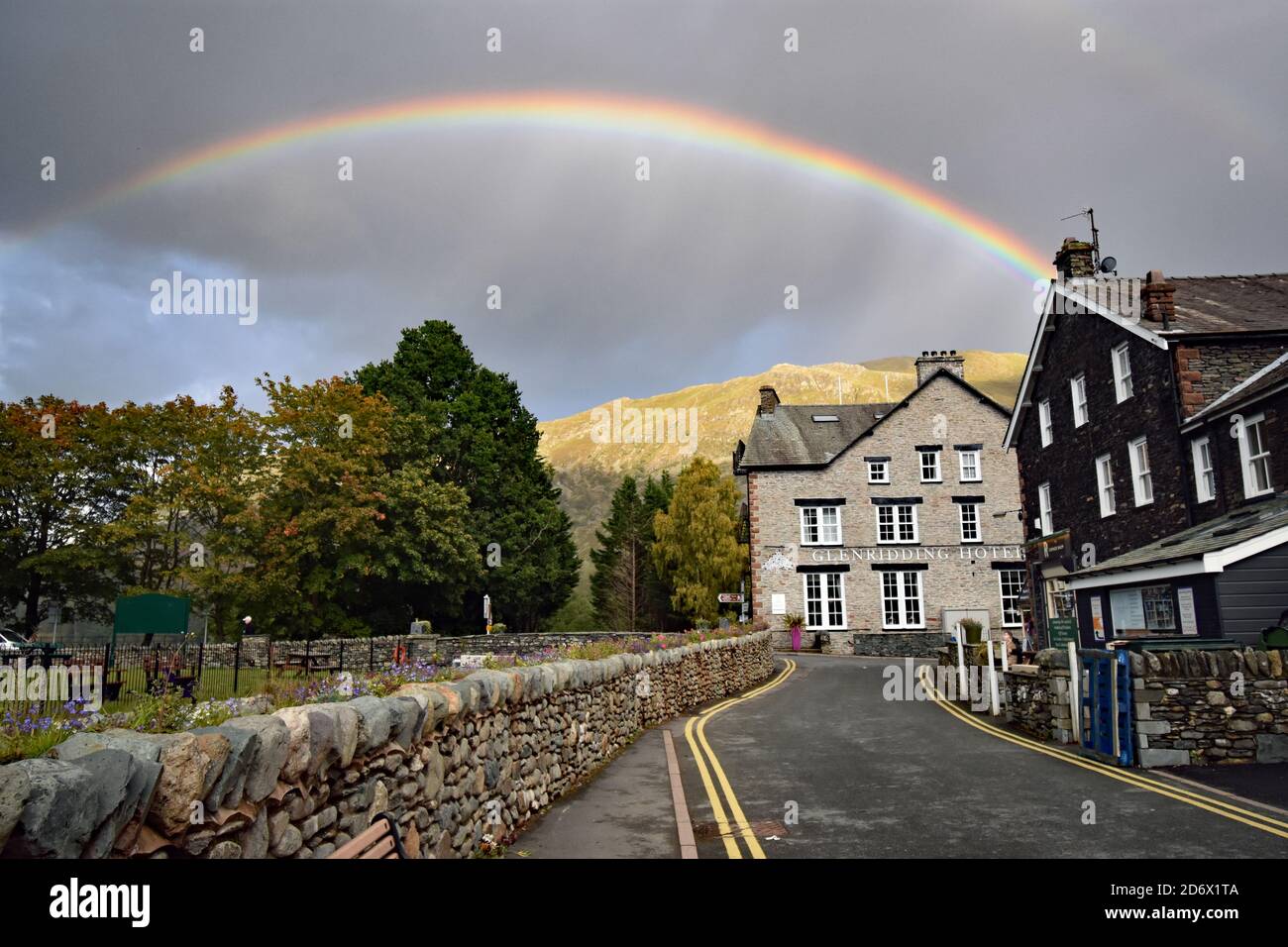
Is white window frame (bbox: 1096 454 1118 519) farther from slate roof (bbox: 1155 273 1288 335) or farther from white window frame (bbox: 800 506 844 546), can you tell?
white window frame (bbox: 800 506 844 546)

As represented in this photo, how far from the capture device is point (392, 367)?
47.3 m

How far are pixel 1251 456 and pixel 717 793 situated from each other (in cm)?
1599

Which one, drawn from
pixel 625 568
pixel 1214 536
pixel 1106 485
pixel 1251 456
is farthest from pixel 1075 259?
pixel 625 568

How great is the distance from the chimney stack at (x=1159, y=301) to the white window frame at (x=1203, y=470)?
12.2 feet

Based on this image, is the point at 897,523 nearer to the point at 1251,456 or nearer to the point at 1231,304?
the point at 1231,304

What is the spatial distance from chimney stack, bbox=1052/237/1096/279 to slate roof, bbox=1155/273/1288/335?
3.02 meters

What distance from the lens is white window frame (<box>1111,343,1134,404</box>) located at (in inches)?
910

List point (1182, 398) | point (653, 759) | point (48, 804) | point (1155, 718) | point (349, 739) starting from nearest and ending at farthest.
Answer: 1. point (48, 804)
2. point (349, 739)
3. point (1155, 718)
4. point (653, 759)
5. point (1182, 398)

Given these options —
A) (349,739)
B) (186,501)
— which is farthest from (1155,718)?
(186,501)

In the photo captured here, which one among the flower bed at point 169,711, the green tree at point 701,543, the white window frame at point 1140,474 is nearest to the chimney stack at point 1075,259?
the white window frame at point 1140,474

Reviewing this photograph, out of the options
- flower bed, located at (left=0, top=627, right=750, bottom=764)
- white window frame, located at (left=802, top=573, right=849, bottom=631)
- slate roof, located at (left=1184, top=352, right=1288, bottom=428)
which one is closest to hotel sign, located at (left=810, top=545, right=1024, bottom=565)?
white window frame, located at (left=802, top=573, right=849, bottom=631)

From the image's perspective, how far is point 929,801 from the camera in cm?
942
